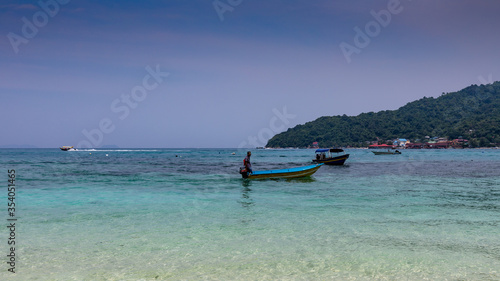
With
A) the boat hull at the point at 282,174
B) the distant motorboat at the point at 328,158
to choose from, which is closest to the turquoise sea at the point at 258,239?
the boat hull at the point at 282,174

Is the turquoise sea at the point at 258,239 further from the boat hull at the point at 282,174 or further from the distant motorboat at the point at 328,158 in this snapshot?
the distant motorboat at the point at 328,158

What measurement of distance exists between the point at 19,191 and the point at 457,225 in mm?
26194

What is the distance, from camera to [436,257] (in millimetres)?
8680

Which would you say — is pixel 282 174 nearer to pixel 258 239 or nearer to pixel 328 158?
pixel 258 239

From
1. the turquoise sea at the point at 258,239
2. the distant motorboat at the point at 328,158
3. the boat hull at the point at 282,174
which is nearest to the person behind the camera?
the turquoise sea at the point at 258,239

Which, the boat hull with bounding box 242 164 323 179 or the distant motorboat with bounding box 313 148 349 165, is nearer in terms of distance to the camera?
the boat hull with bounding box 242 164 323 179

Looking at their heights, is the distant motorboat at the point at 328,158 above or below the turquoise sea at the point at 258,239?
above

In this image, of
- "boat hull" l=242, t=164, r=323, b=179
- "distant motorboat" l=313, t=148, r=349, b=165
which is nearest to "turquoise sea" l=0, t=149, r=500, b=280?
"boat hull" l=242, t=164, r=323, b=179

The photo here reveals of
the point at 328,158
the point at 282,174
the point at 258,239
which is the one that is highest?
the point at 328,158

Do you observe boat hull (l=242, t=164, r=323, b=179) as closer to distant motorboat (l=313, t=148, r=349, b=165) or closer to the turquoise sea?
the turquoise sea

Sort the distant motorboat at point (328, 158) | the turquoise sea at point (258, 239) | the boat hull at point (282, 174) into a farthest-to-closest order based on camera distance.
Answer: the distant motorboat at point (328, 158), the boat hull at point (282, 174), the turquoise sea at point (258, 239)

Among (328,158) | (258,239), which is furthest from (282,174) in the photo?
(328,158)

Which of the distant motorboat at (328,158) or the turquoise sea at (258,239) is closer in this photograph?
the turquoise sea at (258,239)

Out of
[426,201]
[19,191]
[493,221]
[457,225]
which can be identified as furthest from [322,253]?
[19,191]
